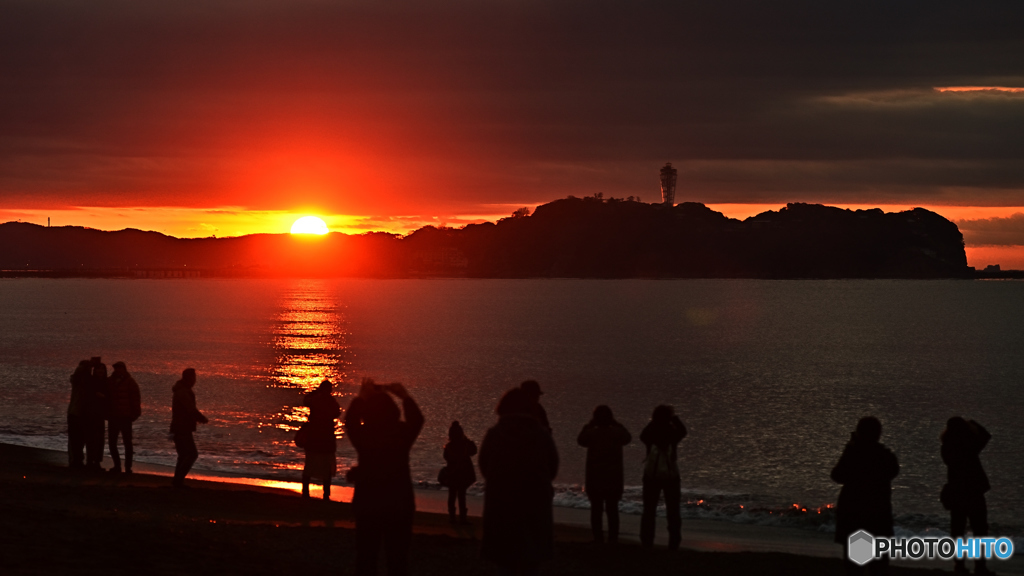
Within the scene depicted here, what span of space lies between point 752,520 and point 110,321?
4844 inches

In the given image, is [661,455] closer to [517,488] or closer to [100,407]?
[517,488]

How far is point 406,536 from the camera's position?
25.2 ft

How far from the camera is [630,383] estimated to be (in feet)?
183

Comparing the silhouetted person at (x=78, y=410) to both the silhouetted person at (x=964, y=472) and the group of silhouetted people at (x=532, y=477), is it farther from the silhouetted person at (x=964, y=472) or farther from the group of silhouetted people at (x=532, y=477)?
the silhouetted person at (x=964, y=472)

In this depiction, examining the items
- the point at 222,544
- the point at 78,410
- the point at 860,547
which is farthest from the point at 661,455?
the point at 78,410

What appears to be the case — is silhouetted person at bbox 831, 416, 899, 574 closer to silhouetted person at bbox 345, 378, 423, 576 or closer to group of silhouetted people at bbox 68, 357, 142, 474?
silhouetted person at bbox 345, 378, 423, 576

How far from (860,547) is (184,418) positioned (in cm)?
1039

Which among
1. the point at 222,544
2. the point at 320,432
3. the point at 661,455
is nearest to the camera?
the point at 222,544

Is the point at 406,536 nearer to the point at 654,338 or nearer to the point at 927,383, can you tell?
the point at 927,383

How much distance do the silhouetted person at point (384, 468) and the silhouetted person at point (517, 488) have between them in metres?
0.65

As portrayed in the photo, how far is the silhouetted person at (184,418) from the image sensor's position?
15.0 metres

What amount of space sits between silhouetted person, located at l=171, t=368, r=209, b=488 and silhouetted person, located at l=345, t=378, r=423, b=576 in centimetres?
787

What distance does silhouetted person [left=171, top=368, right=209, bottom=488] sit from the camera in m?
15.0

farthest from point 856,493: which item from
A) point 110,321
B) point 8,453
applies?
point 110,321
